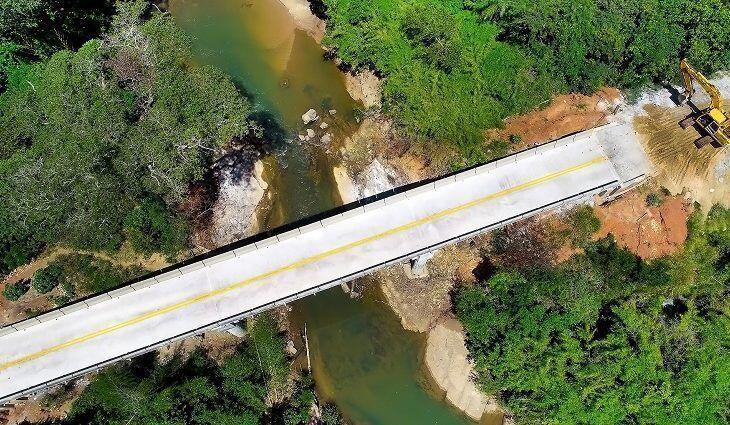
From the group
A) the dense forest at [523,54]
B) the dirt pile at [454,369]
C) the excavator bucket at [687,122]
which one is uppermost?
the dense forest at [523,54]

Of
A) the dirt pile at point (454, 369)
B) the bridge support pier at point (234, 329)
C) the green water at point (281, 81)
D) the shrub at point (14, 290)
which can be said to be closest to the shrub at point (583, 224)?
A: the dirt pile at point (454, 369)

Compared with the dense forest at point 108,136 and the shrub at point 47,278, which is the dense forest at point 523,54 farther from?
the shrub at point 47,278

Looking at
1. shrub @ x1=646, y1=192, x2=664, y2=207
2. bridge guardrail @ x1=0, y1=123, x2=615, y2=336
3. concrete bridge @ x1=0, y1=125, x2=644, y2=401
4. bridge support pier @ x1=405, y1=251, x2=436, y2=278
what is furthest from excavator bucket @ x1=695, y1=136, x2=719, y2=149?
bridge support pier @ x1=405, y1=251, x2=436, y2=278

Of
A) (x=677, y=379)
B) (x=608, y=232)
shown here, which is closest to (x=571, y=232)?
(x=608, y=232)

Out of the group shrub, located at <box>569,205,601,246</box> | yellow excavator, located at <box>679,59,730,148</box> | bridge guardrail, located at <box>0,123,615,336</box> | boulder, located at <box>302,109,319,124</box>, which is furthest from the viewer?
boulder, located at <box>302,109,319,124</box>

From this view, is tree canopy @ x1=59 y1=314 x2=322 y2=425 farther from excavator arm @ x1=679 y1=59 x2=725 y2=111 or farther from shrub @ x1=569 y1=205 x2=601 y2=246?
excavator arm @ x1=679 y1=59 x2=725 y2=111

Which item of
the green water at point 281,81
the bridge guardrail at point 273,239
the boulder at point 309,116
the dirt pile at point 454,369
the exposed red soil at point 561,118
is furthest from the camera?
the boulder at point 309,116
